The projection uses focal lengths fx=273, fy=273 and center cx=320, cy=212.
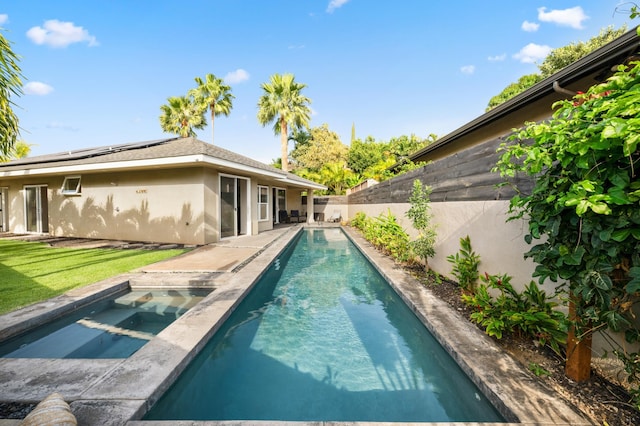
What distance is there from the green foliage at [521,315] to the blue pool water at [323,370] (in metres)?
0.73

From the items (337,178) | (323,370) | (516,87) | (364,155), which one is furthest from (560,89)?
(364,155)

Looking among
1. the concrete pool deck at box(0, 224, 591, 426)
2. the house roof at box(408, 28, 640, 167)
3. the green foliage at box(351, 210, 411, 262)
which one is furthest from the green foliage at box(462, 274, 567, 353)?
the green foliage at box(351, 210, 411, 262)

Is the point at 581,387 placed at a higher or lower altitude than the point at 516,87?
lower

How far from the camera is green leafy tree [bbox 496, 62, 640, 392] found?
5.35 feet

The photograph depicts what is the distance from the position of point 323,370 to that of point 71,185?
14.0 meters

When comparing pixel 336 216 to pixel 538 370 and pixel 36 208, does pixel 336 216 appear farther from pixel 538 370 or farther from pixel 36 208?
pixel 538 370

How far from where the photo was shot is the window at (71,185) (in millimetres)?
11385

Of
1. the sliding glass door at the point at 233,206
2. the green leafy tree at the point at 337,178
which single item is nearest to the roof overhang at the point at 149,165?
the sliding glass door at the point at 233,206

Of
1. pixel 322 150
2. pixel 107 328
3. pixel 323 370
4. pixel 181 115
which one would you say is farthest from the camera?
pixel 322 150

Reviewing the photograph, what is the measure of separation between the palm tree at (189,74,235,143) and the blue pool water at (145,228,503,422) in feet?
78.1

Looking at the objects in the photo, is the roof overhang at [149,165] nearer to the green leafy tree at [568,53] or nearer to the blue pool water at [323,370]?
the blue pool water at [323,370]

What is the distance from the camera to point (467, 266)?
4488mm

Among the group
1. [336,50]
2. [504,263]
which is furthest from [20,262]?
[336,50]

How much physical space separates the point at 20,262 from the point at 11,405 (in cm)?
693
